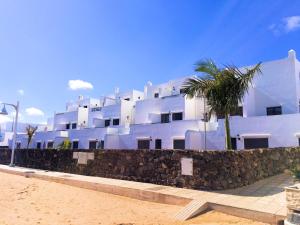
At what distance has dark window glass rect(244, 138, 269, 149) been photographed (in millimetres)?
19547

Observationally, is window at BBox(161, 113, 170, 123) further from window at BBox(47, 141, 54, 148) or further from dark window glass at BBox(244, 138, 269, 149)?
window at BBox(47, 141, 54, 148)

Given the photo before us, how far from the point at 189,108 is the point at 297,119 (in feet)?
36.0

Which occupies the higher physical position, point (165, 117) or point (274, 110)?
point (165, 117)

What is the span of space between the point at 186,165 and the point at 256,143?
34.3 feet

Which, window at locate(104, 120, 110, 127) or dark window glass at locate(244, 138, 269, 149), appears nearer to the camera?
dark window glass at locate(244, 138, 269, 149)

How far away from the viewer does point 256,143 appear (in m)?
19.9

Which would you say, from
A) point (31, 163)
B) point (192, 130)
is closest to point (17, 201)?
point (31, 163)

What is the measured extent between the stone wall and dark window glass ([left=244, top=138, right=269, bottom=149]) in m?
2.88

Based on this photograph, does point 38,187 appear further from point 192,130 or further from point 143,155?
point 192,130

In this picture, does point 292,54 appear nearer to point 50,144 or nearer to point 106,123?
point 106,123

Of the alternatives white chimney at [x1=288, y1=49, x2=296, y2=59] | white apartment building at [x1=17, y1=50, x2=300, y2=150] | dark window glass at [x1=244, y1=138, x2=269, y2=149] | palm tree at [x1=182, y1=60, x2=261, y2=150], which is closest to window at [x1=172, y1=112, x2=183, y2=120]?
white apartment building at [x1=17, y1=50, x2=300, y2=150]

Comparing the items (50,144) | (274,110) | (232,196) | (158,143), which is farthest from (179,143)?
(50,144)

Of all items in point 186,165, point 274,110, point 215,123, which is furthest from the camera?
point 215,123

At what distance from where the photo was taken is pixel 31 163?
22.7 metres
